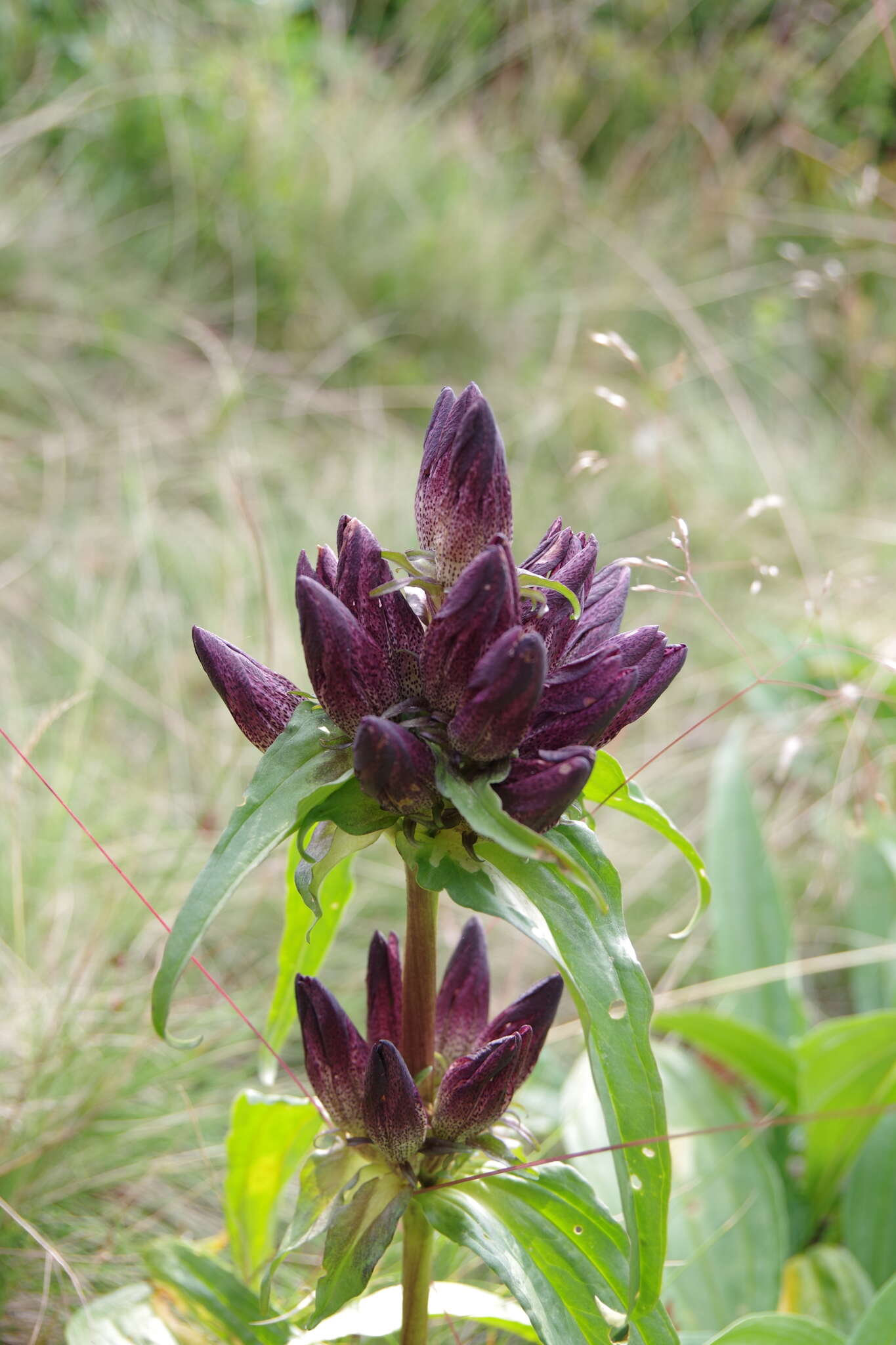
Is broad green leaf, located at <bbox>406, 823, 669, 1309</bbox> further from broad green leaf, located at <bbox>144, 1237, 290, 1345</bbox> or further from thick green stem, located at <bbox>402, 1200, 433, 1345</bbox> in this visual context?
broad green leaf, located at <bbox>144, 1237, 290, 1345</bbox>

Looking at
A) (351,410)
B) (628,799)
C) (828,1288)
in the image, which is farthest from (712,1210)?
(351,410)

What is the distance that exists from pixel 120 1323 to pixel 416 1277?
0.33m

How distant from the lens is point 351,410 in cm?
360

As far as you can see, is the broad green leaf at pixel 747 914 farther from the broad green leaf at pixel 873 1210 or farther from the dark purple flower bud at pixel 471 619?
the dark purple flower bud at pixel 471 619

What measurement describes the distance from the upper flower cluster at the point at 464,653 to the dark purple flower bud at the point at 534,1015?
0.76 feet

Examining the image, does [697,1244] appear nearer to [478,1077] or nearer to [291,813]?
[478,1077]

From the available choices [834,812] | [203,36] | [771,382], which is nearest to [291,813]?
[834,812]

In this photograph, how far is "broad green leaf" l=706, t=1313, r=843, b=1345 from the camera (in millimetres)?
1005

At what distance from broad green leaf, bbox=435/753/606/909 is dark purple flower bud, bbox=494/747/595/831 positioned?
11mm

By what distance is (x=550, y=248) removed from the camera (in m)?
5.59

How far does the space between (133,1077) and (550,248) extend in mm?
5057

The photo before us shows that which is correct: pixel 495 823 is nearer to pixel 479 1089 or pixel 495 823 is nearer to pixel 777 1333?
pixel 479 1089

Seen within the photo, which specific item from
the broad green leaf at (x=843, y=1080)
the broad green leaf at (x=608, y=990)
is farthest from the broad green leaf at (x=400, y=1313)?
the broad green leaf at (x=843, y=1080)

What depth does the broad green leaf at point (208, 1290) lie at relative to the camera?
40.3 inches
